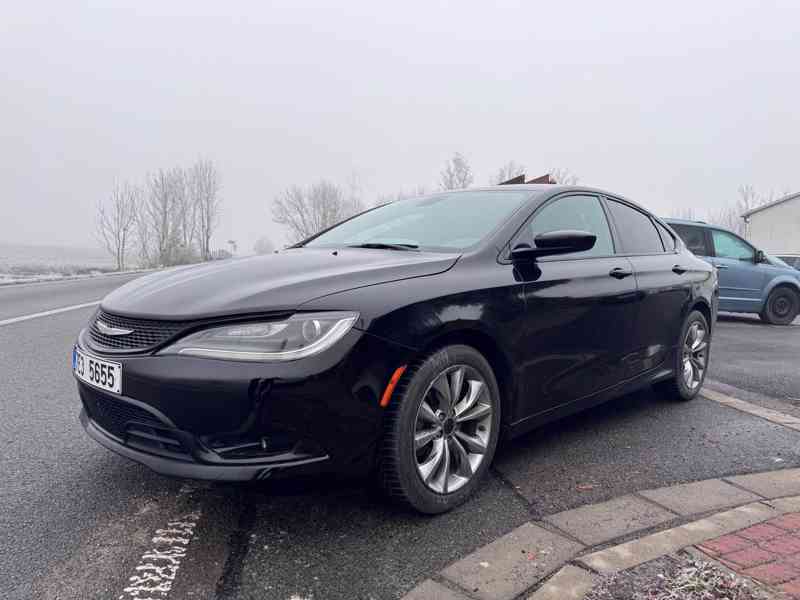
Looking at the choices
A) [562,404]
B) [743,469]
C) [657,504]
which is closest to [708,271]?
[743,469]

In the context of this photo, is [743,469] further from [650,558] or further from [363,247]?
[363,247]

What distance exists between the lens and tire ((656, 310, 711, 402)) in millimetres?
4473

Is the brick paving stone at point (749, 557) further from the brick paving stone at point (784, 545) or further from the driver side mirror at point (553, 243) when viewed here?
the driver side mirror at point (553, 243)

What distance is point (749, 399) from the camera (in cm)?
480

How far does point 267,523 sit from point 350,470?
465 mm

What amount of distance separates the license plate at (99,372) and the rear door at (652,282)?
2858 millimetres

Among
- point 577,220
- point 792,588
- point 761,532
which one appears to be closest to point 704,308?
point 577,220

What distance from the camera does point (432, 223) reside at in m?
3.50

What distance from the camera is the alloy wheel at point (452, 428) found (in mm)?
2570

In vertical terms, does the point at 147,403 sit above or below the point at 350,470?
above

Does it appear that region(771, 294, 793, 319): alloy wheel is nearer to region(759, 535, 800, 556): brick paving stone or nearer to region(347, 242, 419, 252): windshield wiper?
region(759, 535, 800, 556): brick paving stone

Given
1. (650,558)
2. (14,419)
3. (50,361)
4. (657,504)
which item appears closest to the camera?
(650,558)

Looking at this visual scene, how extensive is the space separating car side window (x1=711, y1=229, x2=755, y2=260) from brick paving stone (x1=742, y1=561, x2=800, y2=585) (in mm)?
8933

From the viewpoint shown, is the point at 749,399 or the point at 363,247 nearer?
the point at 363,247
